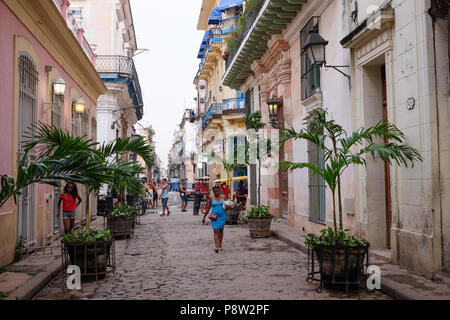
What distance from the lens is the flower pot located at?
6988mm

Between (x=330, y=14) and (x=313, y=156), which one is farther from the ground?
(x=330, y=14)

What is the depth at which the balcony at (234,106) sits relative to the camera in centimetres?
2752

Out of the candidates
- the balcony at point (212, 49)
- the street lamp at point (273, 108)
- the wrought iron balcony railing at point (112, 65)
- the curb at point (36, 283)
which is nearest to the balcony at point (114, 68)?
the wrought iron balcony railing at point (112, 65)

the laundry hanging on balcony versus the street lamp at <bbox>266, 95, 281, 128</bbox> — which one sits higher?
the laundry hanging on balcony

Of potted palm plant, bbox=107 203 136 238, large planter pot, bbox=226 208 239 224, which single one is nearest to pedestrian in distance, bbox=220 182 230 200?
large planter pot, bbox=226 208 239 224

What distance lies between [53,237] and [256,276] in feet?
21.2

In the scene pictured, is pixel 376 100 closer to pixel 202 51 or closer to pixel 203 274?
pixel 203 274

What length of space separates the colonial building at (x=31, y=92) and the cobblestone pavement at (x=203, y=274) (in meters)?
1.48

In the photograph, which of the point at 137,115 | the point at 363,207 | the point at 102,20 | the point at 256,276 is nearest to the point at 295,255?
the point at 363,207

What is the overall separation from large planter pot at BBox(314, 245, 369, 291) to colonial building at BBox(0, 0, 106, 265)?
12.2 feet

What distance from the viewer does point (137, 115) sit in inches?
1348

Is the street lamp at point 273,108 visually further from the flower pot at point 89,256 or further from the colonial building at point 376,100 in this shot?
the flower pot at point 89,256

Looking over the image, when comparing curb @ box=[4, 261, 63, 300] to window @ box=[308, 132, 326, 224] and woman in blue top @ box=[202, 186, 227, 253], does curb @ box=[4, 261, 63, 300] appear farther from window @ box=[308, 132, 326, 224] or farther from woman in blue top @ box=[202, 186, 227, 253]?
window @ box=[308, 132, 326, 224]
